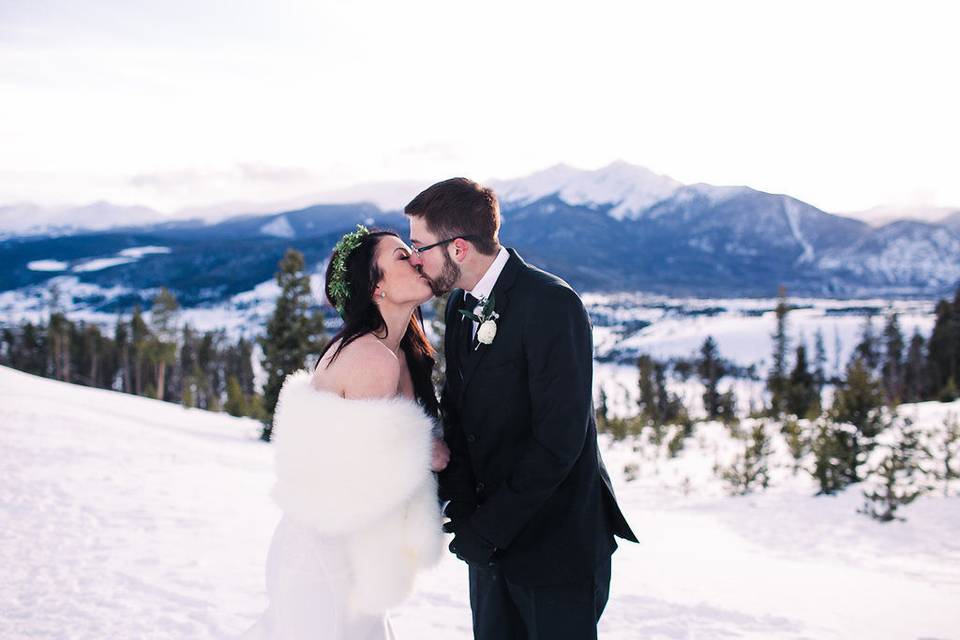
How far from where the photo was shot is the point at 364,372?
3.08 metres

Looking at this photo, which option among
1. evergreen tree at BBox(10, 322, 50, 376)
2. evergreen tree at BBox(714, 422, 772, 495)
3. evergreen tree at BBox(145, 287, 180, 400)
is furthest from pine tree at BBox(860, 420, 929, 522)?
evergreen tree at BBox(10, 322, 50, 376)

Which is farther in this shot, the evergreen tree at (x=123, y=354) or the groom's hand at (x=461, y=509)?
the evergreen tree at (x=123, y=354)

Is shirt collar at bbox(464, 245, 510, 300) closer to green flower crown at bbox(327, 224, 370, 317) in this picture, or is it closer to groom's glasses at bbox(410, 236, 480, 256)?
groom's glasses at bbox(410, 236, 480, 256)

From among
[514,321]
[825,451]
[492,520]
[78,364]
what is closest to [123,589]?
[492,520]

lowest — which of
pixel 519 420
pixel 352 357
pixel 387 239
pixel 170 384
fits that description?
pixel 170 384

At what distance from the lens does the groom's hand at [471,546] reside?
2.79 metres

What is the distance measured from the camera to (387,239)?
342 cm

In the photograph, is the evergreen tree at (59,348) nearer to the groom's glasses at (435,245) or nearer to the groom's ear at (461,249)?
the groom's glasses at (435,245)

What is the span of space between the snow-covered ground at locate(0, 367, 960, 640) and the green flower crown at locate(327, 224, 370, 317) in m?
0.96

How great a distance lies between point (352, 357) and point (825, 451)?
12201 millimetres

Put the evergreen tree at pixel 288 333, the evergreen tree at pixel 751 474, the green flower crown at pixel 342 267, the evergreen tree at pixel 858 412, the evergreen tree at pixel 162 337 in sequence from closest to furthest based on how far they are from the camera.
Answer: the green flower crown at pixel 342 267 → the evergreen tree at pixel 858 412 → the evergreen tree at pixel 751 474 → the evergreen tree at pixel 288 333 → the evergreen tree at pixel 162 337

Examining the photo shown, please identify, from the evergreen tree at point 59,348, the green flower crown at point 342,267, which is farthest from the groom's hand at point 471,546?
the evergreen tree at point 59,348

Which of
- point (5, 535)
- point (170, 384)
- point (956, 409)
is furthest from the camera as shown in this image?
point (170, 384)

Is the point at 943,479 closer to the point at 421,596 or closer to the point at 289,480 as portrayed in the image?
the point at 421,596
